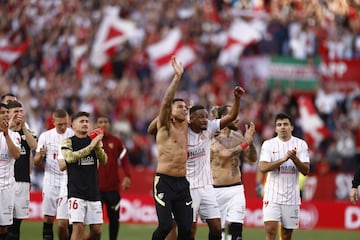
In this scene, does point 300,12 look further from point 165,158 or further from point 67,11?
point 165,158

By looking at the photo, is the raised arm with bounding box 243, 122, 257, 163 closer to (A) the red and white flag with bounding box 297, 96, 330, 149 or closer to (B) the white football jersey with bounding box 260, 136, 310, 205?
(B) the white football jersey with bounding box 260, 136, 310, 205

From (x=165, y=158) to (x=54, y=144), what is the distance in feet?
12.0

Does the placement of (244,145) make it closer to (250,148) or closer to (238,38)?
(250,148)

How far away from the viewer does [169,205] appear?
17.2 meters

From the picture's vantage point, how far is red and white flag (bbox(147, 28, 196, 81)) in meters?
35.4

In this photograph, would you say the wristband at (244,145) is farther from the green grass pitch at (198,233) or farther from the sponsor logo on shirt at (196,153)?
the green grass pitch at (198,233)

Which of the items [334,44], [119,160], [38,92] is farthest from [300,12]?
[119,160]

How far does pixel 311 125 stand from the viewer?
33938 mm

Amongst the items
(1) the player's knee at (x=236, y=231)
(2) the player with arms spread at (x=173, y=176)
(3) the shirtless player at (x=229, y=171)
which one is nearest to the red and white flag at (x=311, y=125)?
(3) the shirtless player at (x=229, y=171)

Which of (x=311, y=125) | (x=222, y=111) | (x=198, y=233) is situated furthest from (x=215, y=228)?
(x=311, y=125)

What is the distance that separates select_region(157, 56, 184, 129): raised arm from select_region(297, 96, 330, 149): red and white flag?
1663cm

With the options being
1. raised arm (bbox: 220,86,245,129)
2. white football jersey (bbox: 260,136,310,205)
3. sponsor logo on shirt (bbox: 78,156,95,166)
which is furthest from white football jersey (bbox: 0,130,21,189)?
white football jersey (bbox: 260,136,310,205)

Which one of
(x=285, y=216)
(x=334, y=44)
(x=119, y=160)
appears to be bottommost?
(x=285, y=216)

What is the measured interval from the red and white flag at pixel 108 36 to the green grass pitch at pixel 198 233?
8744 mm
